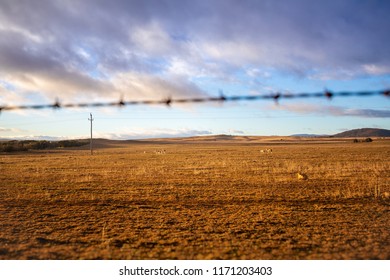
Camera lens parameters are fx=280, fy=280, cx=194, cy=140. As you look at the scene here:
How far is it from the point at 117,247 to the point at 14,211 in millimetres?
5107

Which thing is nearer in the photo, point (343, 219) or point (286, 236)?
point (286, 236)

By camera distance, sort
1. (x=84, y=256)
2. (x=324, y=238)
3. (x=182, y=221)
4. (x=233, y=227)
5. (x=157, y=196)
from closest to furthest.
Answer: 1. (x=84, y=256)
2. (x=324, y=238)
3. (x=233, y=227)
4. (x=182, y=221)
5. (x=157, y=196)

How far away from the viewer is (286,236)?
638cm

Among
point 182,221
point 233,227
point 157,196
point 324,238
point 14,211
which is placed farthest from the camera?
point 157,196

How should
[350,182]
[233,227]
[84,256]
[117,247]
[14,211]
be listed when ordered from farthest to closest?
1. [350,182]
2. [14,211]
3. [233,227]
4. [117,247]
5. [84,256]

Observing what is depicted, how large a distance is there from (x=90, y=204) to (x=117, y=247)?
4516 mm

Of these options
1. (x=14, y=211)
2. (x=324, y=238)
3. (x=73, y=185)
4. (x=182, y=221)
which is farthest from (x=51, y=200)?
(x=324, y=238)

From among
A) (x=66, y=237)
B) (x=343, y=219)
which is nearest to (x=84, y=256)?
(x=66, y=237)

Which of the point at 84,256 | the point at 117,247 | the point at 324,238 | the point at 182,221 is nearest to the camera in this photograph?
the point at 84,256

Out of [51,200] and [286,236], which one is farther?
[51,200]

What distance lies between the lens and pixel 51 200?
10414 millimetres

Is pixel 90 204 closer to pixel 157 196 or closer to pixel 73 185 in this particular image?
pixel 157 196

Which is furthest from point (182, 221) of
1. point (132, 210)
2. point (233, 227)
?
point (132, 210)

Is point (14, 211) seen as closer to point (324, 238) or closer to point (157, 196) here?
point (157, 196)
